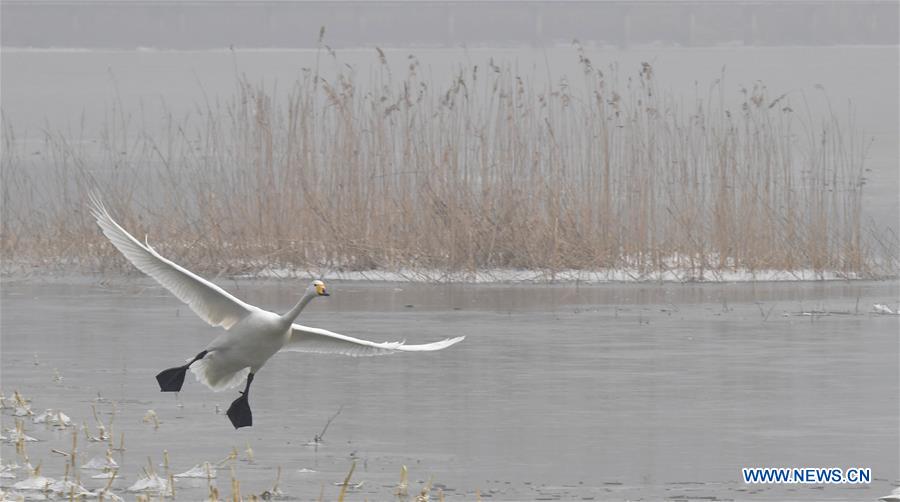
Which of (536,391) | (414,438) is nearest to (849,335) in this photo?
(536,391)

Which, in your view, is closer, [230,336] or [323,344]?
[230,336]

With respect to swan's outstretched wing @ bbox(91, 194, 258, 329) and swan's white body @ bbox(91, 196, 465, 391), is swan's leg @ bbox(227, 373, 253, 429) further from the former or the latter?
swan's outstretched wing @ bbox(91, 194, 258, 329)

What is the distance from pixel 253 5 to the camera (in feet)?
191

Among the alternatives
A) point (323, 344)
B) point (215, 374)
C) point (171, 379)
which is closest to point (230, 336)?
point (215, 374)

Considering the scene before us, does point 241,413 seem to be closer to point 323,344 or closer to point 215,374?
point 215,374

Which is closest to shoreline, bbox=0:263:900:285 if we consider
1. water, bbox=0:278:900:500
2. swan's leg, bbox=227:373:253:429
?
water, bbox=0:278:900:500

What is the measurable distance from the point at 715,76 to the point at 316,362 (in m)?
29.2

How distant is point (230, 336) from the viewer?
8.94m

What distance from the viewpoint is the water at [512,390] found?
8.23m

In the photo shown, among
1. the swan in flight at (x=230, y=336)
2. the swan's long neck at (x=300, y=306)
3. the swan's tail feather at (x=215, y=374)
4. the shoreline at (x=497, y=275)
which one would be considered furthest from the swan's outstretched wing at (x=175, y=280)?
the shoreline at (x=497, y=275)

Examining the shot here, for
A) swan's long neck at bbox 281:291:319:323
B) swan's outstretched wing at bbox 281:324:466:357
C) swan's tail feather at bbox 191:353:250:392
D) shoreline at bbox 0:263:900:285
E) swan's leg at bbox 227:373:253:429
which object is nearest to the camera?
swan's long neck at bbox 281:291:319:323

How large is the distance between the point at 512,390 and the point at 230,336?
2093mm

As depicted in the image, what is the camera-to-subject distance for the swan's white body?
28.9ft

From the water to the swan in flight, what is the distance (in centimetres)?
26
